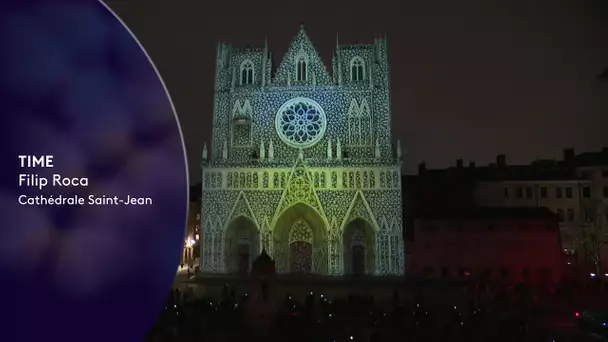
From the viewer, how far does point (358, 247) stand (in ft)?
120

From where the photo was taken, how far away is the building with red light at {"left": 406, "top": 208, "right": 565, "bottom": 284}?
34.0 m

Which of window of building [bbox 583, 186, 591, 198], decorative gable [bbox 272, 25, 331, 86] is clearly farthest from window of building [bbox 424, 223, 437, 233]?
window of building [bbox 583, 186, 591, 198]

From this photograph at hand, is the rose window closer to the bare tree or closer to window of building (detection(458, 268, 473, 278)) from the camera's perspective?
window of building (detection(458, 268, 473, 278))

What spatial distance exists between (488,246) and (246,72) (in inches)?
871

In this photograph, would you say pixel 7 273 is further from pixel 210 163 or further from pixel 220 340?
pixel 210 163

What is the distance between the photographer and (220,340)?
40.3ft

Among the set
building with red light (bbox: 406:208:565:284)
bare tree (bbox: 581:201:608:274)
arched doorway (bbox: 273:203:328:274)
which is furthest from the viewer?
bare tree (bbox: 581:201:608:274)

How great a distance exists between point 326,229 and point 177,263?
2701 centimetres

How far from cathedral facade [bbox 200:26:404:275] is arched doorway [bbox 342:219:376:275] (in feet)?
0.24

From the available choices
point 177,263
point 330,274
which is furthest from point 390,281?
point 177,263

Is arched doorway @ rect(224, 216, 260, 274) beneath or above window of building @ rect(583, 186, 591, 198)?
beneath

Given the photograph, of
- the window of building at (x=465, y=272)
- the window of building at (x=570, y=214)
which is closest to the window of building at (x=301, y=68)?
the window of building at (x=465, y=272)

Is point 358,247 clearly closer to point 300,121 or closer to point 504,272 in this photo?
point 504,272

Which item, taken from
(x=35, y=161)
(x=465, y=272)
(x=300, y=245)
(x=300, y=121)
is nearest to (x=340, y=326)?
(x=35, y=161)
